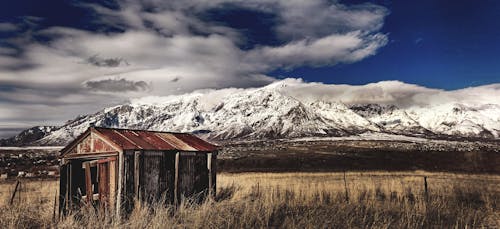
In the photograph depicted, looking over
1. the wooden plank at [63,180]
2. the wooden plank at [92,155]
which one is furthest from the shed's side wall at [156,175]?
the wooden plank at [63,180]

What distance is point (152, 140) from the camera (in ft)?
48.1

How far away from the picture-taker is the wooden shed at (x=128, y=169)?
12.7 meters

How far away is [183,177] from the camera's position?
1500 centimetres

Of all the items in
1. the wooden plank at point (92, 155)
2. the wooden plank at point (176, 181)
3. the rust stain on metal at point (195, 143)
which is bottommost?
the wooden plank at point (176, 181)

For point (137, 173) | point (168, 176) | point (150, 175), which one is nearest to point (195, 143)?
point (168, 176)

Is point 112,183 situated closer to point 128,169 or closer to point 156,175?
point 128,169

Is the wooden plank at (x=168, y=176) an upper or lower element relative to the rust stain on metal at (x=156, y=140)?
lower

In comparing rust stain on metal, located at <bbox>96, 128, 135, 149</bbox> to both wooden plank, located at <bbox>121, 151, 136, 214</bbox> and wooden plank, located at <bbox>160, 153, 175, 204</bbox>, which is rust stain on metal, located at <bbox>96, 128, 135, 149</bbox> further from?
wooden plank, located at <bbox>160, 153, 175, 204</bbox>

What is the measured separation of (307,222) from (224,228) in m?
1.75

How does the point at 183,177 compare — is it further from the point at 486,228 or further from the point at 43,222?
the point at 486,228

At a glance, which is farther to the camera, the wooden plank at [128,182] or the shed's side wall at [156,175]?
the shed's side wall at [156,175]

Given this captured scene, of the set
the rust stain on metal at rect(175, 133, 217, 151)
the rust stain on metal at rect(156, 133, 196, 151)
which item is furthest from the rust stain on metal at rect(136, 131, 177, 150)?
the rust stain on metal at rect(175, 133, 217, 151)

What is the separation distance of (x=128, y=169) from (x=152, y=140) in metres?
2.14

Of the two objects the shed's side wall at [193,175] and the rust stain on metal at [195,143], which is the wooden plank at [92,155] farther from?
the rust stain on metal at [195,143]
